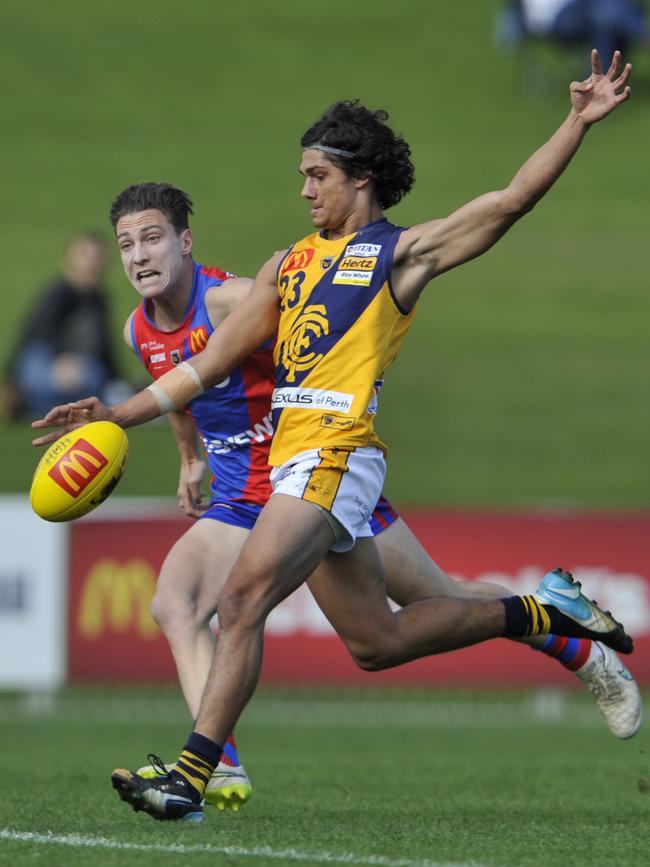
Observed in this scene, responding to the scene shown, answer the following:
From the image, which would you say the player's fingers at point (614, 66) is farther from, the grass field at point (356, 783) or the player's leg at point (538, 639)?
the grass field at point (356, 783)

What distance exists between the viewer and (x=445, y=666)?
45.4ft

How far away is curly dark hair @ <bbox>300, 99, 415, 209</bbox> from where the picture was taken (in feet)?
22.3

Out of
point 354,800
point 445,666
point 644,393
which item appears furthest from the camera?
point 644,393

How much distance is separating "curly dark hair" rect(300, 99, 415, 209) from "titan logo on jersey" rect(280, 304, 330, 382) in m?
0.59

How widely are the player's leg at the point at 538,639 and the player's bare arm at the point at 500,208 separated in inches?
43.7

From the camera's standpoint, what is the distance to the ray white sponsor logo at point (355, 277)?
6.56 metres

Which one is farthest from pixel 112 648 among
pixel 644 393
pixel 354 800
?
pixel 644 393

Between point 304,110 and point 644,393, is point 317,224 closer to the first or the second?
point 644,393

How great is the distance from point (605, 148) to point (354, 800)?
Answer: 78.3 feet

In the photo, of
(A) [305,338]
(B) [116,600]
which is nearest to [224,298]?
(A) [305,338]

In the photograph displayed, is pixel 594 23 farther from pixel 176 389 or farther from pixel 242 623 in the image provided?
pixel 242 623

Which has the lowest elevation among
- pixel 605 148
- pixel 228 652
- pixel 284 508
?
pixel 228 652

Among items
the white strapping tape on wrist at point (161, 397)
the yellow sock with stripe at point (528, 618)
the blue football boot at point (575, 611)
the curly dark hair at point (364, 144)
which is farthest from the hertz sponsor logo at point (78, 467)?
the blue football boot at point (575, 611)

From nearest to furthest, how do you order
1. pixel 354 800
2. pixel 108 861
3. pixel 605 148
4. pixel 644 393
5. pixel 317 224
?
pixel 108 861, pixel 317 224, pixel 354 800, pixel 644 393, pixel 605 148
